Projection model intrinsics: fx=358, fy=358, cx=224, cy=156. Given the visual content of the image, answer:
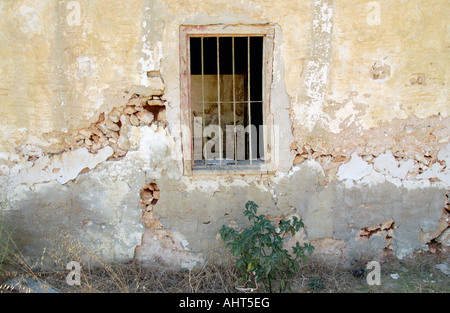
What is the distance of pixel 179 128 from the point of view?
354 cm

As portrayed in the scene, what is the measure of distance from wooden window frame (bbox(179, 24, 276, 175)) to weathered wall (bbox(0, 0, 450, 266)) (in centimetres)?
6

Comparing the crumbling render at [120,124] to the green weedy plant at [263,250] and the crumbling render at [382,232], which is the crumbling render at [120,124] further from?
the crumbling render at [382,232]

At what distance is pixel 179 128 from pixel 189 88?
412mm

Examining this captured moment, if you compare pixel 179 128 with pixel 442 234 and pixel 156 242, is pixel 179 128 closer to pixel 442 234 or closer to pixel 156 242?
pixel 156 242

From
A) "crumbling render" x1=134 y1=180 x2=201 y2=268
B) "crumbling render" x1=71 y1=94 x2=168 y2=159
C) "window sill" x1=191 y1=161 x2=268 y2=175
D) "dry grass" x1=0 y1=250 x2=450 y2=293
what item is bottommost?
"dry grass" x1=0 y1=250 x2=450 y2=293

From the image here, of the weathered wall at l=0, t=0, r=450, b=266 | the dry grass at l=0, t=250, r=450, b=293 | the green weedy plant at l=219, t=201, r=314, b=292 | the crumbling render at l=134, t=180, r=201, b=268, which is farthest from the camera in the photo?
the crumbling render at l=134, t=180, r=201, b=268

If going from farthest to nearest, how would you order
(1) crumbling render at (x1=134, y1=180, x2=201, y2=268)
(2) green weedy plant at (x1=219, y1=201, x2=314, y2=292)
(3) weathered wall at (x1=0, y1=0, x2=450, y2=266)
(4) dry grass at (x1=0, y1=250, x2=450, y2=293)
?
(1) crumbling render at (x1=134, y1=180, x2=201, y2=268) → (3) weathered wall at (x1=0, y1=0, x2=450, y2=266) → (4) dry grass at (x1=0, y1=250, x2=450, y2=293) → (2) green weedy plant at (x1=219, y1=201, x2=314, y2=292)

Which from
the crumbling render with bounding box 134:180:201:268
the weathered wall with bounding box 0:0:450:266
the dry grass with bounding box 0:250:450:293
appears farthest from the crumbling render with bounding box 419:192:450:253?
the crumbling render with bounding box 134:180:201:268

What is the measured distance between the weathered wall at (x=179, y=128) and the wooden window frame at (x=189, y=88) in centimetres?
6

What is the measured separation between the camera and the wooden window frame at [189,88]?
3.48 metres

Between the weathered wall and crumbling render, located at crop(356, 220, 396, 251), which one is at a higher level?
the weathered wall

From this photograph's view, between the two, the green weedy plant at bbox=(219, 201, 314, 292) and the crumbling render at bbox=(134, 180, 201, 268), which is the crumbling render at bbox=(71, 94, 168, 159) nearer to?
the crumbling render at bbox=(134, 180, 201, 268)

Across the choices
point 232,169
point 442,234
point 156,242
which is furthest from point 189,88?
point 442,234

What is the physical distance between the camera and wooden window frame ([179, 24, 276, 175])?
3480 millimetres
